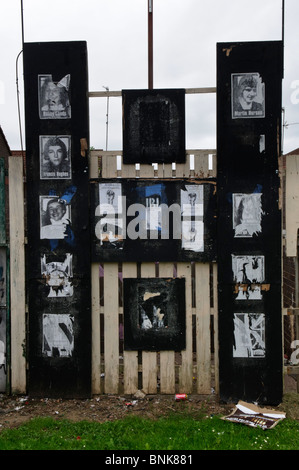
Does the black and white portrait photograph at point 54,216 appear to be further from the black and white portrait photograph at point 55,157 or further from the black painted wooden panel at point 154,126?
the black painted wooden panel at point 154,126

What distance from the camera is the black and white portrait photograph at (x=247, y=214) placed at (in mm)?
3967

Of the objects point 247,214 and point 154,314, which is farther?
point 154,314

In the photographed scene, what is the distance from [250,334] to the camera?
13.1 ft

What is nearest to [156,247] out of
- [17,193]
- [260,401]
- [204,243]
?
[204,243]

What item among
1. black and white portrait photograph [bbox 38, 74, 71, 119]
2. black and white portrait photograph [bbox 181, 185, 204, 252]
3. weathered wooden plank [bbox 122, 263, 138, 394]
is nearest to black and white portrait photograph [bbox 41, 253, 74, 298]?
weathered wooden plank [bbox 122, 263, 138, 394]

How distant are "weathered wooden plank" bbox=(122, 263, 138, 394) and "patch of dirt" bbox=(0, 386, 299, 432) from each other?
109 mm

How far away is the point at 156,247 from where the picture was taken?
4043 millimetres

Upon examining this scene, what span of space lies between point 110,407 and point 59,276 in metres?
1.50

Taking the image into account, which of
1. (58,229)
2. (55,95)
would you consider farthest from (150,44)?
(58,229)

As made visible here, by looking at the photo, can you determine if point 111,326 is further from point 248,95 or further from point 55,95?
point 248,95

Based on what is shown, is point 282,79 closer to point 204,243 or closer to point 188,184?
point 188,184

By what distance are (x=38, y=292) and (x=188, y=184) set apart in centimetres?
205

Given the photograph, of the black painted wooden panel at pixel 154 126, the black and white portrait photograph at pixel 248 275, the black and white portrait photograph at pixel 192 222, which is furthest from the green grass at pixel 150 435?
the black painted wooden panel at pixel 154 126

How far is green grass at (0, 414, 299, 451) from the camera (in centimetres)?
301
